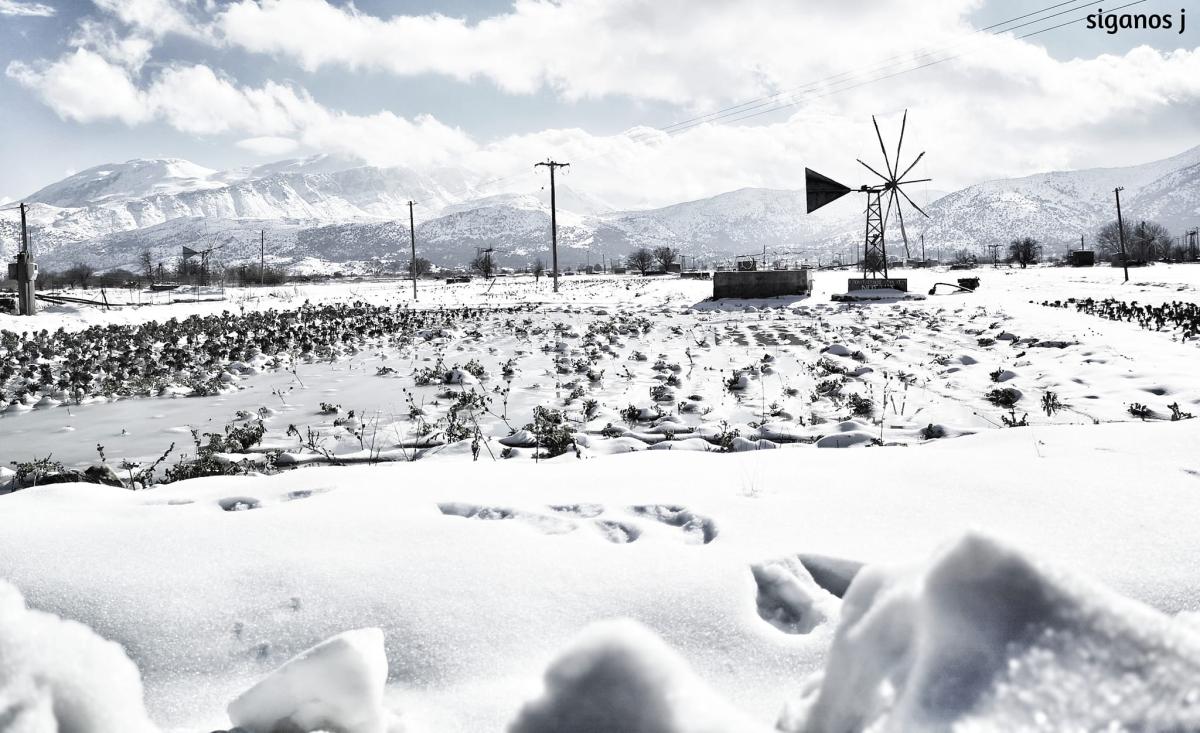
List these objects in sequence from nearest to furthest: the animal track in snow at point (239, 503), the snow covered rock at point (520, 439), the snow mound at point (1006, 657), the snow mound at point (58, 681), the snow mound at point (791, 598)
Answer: the snow mound at point (1006, 657), the snow mound at point (58, 681), the snow mound at point (791, 598), the animal track in snow at point (239, 503), the snow covered rock at point (520, 439)

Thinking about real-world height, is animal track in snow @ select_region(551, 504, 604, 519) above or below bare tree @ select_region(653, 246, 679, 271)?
below

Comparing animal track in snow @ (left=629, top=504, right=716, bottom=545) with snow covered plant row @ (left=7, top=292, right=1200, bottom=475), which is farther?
snow covered plant row @ (left=7, top=292, right=1200, bottom=475)

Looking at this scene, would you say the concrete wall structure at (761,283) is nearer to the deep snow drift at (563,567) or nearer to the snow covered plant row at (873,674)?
the deep snow drift at (563,567)

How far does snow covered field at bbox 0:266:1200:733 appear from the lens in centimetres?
105

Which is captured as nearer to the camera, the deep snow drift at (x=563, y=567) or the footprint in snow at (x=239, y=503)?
the deep snow drift at (x=563, y=567)

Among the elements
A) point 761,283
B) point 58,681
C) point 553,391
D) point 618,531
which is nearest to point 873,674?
point 58,681

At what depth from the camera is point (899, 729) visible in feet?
3.21

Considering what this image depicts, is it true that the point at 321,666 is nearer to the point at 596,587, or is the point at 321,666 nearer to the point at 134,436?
the point at 596,587

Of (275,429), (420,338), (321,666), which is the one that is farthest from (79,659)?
(420,338)

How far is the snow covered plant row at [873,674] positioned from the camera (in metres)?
0.93

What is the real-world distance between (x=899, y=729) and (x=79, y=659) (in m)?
1.72

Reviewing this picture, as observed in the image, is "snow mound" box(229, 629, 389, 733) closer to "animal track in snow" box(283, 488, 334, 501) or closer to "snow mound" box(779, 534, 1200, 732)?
"snow mound" box(779, 534, 1200, 732)

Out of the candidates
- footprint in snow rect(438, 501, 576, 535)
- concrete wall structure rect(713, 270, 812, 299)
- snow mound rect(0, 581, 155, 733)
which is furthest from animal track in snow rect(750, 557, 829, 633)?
concrete wall structure rect(713, 270, 812, 299)

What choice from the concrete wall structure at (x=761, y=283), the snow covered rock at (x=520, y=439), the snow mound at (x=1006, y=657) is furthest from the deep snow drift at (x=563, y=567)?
the concrete wall structure at (x=761, y=283)
